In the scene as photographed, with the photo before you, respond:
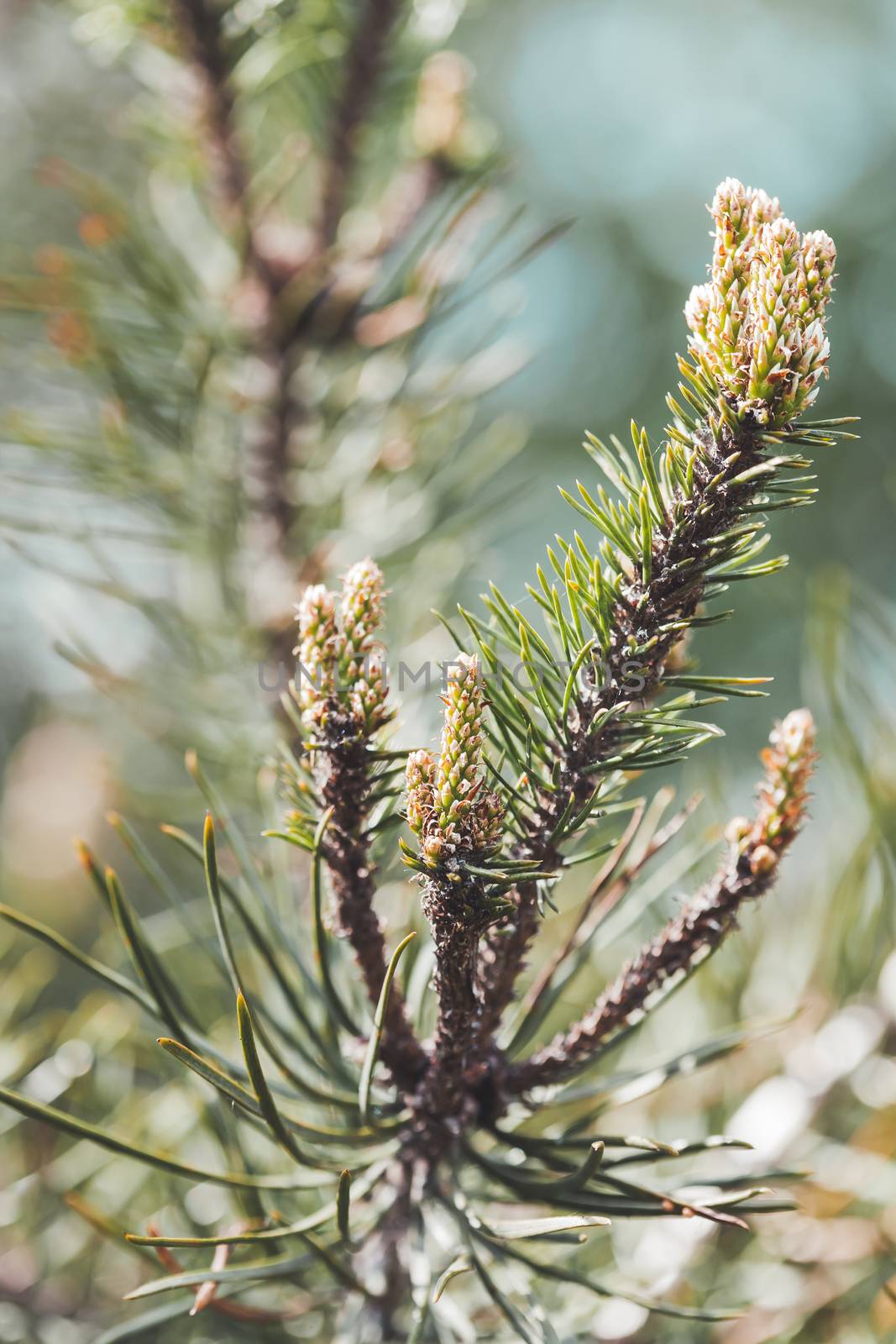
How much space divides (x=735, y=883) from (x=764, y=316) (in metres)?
0.14

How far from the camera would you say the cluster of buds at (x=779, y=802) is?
250 millimetres

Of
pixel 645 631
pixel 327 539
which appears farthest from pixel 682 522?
pixel 327 539

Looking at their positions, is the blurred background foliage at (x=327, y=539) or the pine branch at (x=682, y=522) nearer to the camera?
the pine branch at (x=682, y=522)

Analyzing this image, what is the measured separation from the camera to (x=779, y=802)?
10.0 inches

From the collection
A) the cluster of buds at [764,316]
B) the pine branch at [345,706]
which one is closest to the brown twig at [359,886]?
the pine branch at [345,706]

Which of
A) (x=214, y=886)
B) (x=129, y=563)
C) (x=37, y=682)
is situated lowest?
(x=214, y=886)

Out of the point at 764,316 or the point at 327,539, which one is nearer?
the point at 764,316

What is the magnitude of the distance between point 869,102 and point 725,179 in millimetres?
3746

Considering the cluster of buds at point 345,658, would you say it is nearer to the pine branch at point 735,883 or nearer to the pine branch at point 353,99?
the pine branch at point 735,883

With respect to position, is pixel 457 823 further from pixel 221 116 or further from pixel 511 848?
pixel 221 116

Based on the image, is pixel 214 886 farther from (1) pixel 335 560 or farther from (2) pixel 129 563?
(2) pixel 129 563

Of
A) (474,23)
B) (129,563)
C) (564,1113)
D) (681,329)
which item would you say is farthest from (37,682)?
(474,23)

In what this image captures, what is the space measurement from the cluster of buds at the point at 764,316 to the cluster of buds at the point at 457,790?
84 millimetres

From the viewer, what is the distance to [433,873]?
0.71 feet
